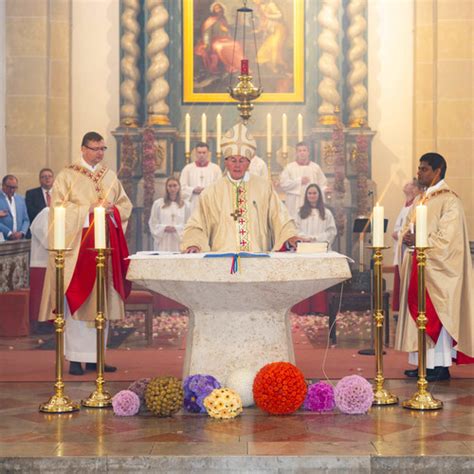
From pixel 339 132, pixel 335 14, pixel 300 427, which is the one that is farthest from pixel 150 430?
pixel 335 14

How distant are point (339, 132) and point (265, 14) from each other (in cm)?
186

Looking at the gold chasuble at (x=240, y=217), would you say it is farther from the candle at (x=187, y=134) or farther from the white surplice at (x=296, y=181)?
the white surplice at (x=296, y=181)

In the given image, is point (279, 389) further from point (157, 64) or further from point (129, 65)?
point (129, 65)

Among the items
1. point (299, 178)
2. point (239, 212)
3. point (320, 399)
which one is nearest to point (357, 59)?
point (299, 178)

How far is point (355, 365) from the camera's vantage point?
7.78 meters

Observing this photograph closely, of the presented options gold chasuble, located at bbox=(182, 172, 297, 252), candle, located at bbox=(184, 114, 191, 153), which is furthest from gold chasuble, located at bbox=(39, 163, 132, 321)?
candle, located at bbox=(184, 114, 191, 153)

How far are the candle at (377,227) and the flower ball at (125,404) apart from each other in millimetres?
1588

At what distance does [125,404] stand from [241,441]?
94 centimetres

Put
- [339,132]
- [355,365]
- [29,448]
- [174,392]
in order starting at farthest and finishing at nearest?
1. [339,132]
2. [355,365]
3. [174,392]
4. [29,448]

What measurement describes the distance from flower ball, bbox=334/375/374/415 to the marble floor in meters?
0.05

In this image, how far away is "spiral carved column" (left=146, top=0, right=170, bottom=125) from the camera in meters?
13.2

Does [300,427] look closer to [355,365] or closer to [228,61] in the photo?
[355,365]

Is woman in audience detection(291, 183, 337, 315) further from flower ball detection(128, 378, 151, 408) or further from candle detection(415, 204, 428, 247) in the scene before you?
flower ball detection(128, 378, 151, 408)

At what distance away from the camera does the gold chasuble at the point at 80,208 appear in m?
7.48
